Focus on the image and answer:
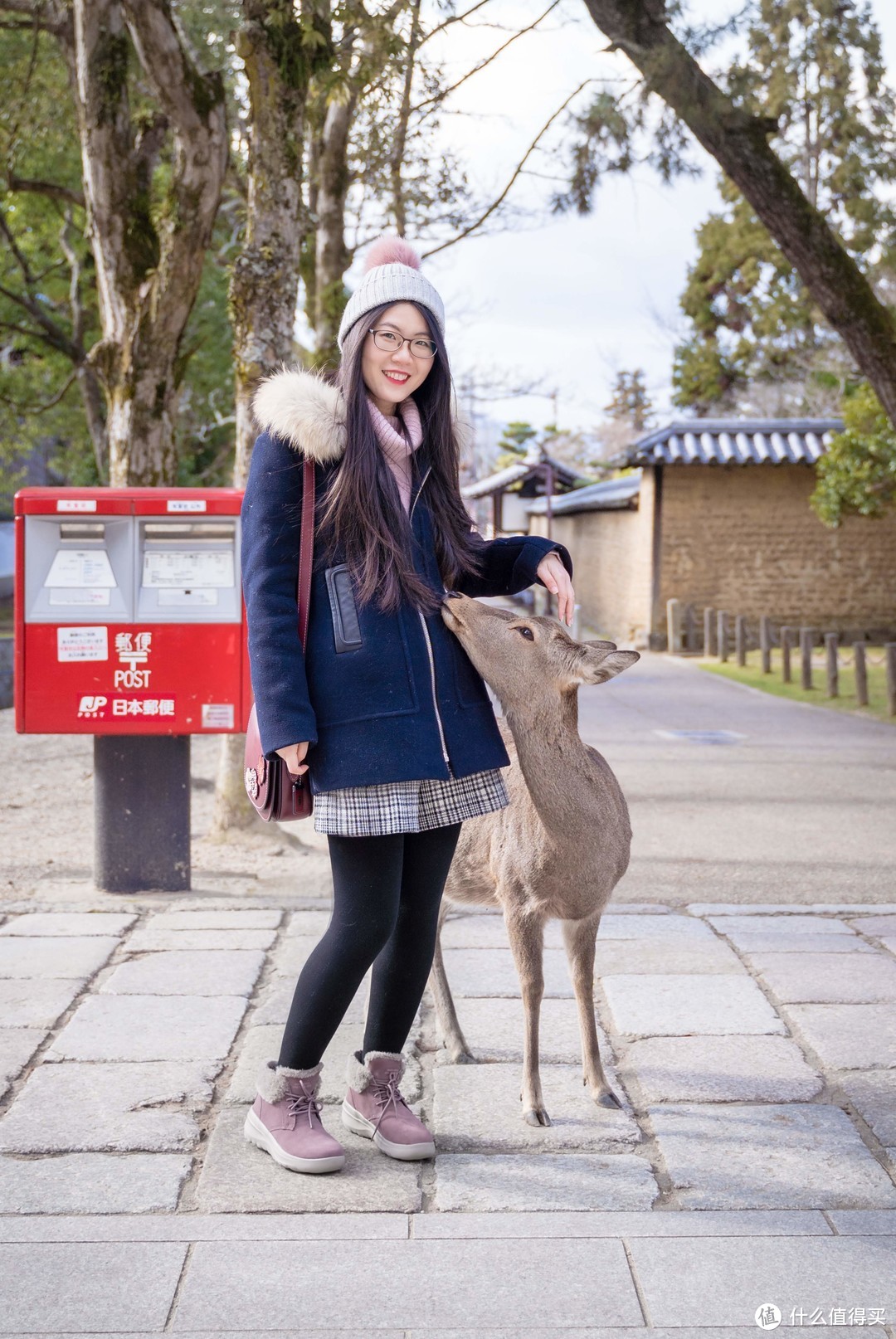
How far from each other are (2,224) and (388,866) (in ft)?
51.9

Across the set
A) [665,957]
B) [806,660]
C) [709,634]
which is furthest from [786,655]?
[665,957]

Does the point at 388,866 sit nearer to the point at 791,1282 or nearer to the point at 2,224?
the point at 791,1282

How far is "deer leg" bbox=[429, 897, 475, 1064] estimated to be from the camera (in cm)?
346

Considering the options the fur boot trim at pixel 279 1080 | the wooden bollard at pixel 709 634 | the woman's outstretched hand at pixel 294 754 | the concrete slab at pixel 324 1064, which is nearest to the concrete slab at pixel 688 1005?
the concrete slab at pixel 324 1064

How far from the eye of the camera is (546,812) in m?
2.99

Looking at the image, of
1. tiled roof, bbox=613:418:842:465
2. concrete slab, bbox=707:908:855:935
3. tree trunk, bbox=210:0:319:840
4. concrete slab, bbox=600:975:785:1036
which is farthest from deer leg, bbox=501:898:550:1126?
tiled roof, bbox=613:418:842:465

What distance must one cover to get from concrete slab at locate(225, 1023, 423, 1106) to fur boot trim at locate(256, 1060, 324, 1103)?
303 millimetres

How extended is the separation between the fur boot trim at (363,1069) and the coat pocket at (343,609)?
38.6 inches

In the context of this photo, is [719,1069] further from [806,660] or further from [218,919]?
[806,660]

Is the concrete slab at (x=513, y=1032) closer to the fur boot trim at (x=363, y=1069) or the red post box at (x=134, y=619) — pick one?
the fur boot trim at (x=363, y=1069)

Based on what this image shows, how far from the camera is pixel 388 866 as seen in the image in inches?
111

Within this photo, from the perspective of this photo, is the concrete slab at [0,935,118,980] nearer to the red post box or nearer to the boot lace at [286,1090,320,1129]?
the red post box

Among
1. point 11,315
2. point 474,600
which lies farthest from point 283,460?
point 11,315

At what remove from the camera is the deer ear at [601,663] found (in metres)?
2.86
